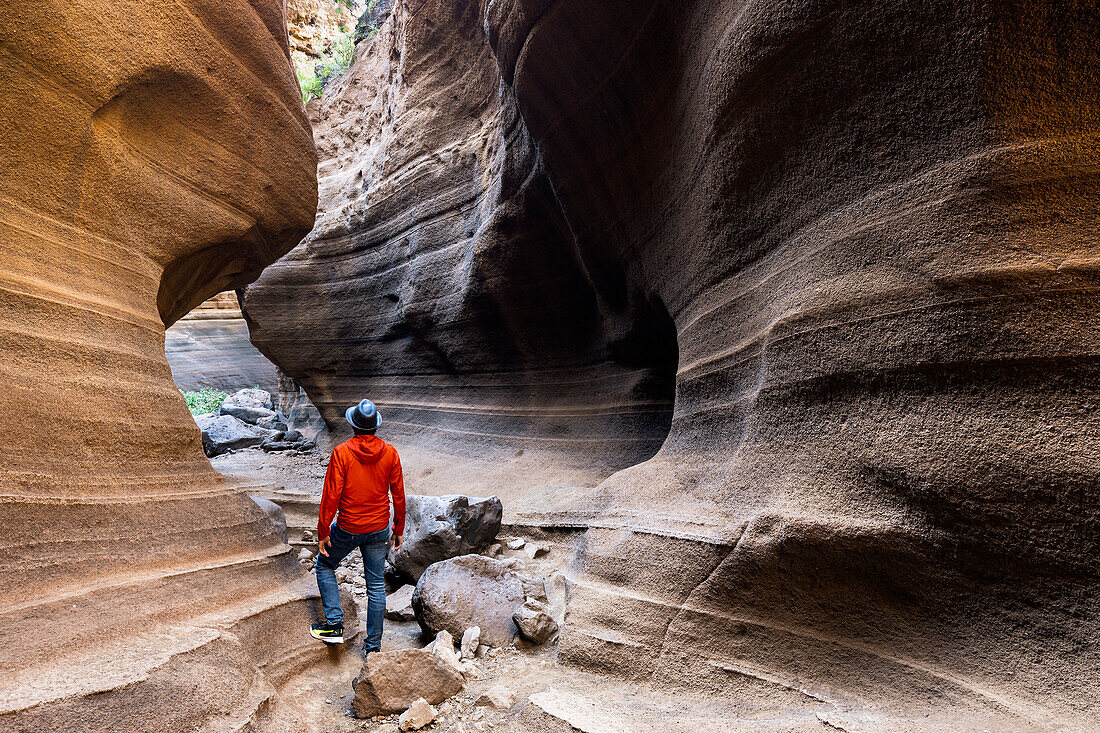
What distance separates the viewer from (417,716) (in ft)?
7.86

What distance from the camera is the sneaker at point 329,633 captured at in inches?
119

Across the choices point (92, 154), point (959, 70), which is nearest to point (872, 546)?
point (959, 70)

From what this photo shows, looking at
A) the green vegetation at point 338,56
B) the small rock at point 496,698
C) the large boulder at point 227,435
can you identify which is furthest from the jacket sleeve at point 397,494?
the green vegetation at point 338,56

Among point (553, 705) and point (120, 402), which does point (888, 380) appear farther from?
point (120, 402)

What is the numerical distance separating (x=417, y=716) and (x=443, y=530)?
181 centimetres

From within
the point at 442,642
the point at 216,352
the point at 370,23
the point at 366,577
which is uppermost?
the point at 370,23

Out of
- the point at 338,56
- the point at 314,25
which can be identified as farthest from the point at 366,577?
the point at 314,25

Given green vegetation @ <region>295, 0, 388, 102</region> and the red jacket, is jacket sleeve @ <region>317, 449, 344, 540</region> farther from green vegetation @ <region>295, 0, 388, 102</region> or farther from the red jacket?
green vegetation @ <region>295, 0, 388, 102</region>

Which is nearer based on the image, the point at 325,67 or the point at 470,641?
the point at 470,641

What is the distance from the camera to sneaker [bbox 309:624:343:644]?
9.93 ft

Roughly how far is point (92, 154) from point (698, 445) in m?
4.07

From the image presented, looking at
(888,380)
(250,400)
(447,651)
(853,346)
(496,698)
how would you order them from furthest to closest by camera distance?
1. (250,400)
2. (447,651)
3. (496,698)
4. (853,346)
5. (888,380)

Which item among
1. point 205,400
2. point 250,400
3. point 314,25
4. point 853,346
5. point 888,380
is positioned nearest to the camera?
point 888,380

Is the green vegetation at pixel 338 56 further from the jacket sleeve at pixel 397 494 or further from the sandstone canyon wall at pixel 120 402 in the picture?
the jacket sleeve at pixel 397 494
